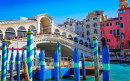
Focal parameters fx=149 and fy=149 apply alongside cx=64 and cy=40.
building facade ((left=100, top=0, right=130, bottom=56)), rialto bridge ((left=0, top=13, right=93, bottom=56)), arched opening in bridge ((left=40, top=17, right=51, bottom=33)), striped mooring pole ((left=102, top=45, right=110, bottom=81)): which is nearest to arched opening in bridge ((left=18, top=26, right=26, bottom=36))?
rialto bridge ((left=0, top=13, right=93, bottom=56))

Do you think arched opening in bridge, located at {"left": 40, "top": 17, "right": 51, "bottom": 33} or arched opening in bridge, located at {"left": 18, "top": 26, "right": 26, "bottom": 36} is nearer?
arched opening in bridge, located at {"left": 18, "top": 26, "right": 26, "bottom": 36}

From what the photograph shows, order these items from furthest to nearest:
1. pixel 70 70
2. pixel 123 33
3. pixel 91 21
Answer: pixel 91 21 < pixel 123 33 < pixel 70 70

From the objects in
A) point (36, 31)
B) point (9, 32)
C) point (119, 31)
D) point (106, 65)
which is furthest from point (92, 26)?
point (106, 65)

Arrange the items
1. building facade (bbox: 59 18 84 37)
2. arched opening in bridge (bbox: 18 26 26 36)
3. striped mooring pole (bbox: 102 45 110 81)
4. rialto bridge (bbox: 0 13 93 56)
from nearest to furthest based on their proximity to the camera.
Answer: striped mooring pole (bbox: 102 45 110 81), rialto bridge (bbox: 0 13 93 56), arched opening in bridge (bbox: 18 26 26 36), building facade (bbox: 59 18 84 37)

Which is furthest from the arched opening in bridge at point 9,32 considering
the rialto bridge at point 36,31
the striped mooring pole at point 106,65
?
the striped mooring pole at point 106,65

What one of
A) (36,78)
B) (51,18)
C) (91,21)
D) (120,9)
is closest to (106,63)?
(36,78)

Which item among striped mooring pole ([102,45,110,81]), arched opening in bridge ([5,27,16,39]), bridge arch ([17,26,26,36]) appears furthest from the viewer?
bridge arch ([17,26,26,36])

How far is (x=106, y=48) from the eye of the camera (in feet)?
19.1

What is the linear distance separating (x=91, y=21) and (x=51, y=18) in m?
9.89

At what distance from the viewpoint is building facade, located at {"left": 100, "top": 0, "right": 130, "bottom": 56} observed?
2867 centimetres

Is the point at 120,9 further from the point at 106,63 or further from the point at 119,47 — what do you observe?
the point at 106,63

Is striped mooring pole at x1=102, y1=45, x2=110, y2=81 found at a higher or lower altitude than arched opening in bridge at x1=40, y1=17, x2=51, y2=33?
lower

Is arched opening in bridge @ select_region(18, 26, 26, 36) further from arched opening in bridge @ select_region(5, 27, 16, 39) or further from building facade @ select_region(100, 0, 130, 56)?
building facade @ select_region(100, 0, 130, 56)

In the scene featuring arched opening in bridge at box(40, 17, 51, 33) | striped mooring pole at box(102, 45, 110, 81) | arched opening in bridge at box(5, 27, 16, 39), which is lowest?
striped mooring pole at box(102, 45, 110, 81)
